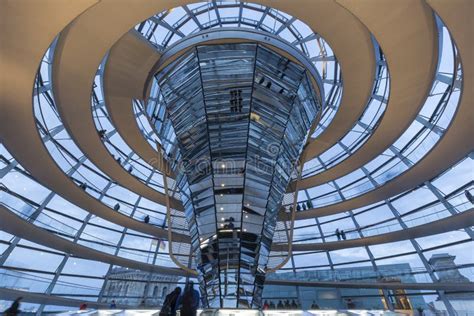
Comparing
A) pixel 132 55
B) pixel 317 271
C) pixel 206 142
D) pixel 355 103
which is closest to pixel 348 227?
pixel 317 271

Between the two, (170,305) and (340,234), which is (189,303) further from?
(340,234)

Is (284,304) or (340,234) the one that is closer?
(284,304)

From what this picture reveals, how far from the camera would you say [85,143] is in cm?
1467

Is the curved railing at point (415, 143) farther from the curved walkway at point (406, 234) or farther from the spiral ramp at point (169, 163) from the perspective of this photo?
the curved walkway at point (406, 234)

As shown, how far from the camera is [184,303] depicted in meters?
5.64

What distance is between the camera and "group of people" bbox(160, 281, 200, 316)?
5.59 meters

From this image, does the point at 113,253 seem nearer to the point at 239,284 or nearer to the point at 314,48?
the point at 239,284

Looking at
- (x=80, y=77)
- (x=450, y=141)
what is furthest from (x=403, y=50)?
(x=80, y=77)

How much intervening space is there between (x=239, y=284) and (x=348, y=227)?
52.0 feet

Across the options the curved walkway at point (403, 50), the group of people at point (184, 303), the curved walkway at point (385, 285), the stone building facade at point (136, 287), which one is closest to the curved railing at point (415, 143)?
the curved walkway at point (403, 50)

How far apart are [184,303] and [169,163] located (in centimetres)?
884

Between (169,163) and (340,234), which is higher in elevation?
(340,234)

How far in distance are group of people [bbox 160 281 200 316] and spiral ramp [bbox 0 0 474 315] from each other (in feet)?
19.6

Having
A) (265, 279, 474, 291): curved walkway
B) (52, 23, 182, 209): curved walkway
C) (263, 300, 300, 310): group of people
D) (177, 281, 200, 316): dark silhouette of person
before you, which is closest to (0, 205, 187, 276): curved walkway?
(52, 23, 182, 209): curved walkway
